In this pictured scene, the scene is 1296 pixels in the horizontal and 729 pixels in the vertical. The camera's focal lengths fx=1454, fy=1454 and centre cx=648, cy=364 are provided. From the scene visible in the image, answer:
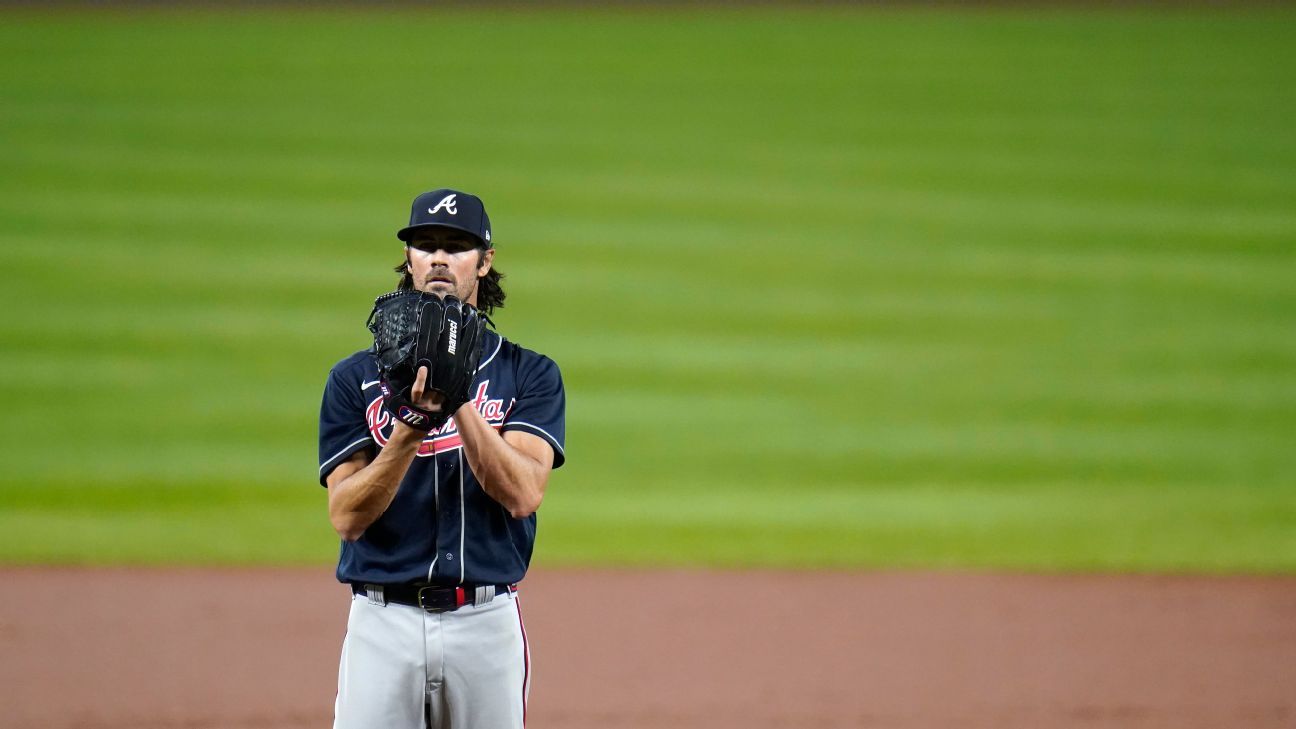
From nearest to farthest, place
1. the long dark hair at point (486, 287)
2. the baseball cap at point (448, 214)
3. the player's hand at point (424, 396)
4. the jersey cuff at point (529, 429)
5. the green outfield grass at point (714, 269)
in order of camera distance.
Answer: the player's hand at point (424, 396) → the baseball cap at point (448, 214) → the jersey cuff at point (529, 429) → the long dark hair at point (486, 287) → the green outfield grass at point (714, 269)

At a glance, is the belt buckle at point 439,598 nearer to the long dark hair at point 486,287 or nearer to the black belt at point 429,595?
the black belt at point 429,595

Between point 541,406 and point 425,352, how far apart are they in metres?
0.56

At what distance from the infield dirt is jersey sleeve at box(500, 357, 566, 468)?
243 cm

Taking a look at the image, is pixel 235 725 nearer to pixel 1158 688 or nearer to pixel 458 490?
pixel 458 490

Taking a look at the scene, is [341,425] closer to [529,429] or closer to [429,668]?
[529,429]

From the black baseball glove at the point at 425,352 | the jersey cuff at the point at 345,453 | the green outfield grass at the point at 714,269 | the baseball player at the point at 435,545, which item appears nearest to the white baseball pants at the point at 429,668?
the baseball player at the point at 435,545

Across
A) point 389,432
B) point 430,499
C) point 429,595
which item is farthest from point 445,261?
point 429,595

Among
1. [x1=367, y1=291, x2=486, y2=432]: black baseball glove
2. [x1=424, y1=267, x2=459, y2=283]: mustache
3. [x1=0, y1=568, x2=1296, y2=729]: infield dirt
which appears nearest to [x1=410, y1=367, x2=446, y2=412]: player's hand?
[x1=367, y1=291, x2=486, y2=432]: black baseball glove

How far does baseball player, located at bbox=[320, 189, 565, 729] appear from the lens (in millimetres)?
3176

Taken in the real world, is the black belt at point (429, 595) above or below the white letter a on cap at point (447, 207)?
below

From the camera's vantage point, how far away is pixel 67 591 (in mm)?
7074

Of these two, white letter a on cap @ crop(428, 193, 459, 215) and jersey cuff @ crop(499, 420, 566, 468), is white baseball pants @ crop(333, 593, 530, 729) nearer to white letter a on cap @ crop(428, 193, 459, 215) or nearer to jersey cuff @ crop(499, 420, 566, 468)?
jersey cuff @ crop(499, 420, 566, 468)

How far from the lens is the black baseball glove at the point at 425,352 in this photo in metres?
2.84

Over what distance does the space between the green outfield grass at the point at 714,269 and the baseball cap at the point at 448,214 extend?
4861 millimetres
